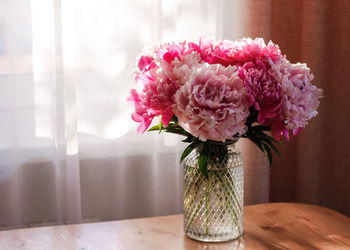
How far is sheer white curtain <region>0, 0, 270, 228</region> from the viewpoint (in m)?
1.64

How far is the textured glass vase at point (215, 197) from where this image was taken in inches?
47.6

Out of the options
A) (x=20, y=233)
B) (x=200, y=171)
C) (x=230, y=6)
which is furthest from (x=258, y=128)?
(x=230, y=6)

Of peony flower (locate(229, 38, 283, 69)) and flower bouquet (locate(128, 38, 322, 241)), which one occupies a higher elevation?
peony flower (locate(229, 38, 283, 69))

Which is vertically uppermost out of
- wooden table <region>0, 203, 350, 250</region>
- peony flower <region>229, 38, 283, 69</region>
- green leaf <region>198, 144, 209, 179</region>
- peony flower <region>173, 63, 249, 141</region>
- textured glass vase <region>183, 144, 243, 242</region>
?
peony flower <region>229, 38, 283, 69</region>

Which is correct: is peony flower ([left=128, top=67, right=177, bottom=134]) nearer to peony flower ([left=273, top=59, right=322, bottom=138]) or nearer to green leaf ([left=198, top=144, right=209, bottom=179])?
green leaf ([left=198, top=144, right=209, bottom=179])

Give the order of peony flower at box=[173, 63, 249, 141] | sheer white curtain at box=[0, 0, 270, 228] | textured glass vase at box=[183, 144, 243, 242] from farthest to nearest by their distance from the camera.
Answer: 1. sheer white curtain at box=[0, 0, 270, 228]
2. textured glass vase at box=[183, 144, 243, 242]
3. peony flower at box=[173, 63, 249, 141]

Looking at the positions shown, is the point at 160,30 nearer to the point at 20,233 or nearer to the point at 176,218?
the point at 176,218

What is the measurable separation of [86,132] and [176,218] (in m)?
0.50

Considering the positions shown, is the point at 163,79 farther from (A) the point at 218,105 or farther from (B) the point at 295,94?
(B) the point at 295,94

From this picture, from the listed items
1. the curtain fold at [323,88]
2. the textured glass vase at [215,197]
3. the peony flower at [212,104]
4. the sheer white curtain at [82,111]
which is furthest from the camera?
the curtain fold at [323,88]

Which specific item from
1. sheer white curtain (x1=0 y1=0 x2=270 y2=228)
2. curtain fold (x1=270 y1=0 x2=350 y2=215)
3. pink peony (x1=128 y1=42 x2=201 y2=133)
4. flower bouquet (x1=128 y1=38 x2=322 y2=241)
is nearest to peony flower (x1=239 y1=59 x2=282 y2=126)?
flower bouquet (x1=128 y1=38 x2=322 y2=241)

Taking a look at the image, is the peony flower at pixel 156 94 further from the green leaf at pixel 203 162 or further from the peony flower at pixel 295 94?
the peony flower at pixel 295 94

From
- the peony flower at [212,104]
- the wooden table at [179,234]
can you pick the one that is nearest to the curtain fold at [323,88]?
the wooden table at [179,234]

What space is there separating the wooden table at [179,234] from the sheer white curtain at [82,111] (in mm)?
393
